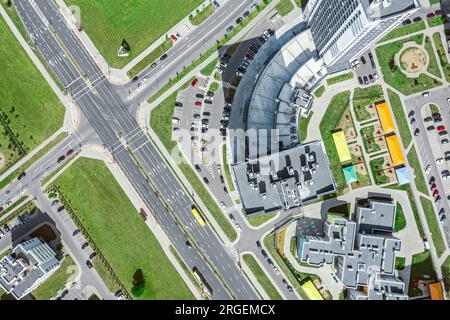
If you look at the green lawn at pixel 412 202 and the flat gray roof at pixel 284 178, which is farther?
the green lawn at pixel 412 202

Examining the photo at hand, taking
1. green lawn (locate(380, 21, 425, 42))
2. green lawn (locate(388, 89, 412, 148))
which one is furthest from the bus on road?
green lawn (locate(380, 21, 425, 42))

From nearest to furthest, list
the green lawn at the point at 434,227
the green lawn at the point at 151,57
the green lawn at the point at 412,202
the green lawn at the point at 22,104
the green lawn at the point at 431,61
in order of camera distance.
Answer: the green lawn at the point at 434,227 < the green lawn at the point at 412,202 < the green lawn at the point at 431,61 < the green lawn at the point at 151,57 < the green lawn at the point at 22,104

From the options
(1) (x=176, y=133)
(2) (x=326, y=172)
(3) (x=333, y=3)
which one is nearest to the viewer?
(3) (x=333, y=3)

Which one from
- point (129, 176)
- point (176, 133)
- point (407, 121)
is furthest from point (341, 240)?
point (129, 176)

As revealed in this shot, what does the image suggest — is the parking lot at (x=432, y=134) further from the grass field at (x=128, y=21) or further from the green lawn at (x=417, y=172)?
the grass field at (x=128, y=21)

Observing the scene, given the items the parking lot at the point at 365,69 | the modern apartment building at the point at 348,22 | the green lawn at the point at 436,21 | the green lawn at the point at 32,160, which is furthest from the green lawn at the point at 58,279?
the green lawn at the point at 436,21

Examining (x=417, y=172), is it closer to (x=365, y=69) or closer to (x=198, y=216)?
(x=365, y=69)

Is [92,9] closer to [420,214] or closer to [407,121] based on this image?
[407,121]
